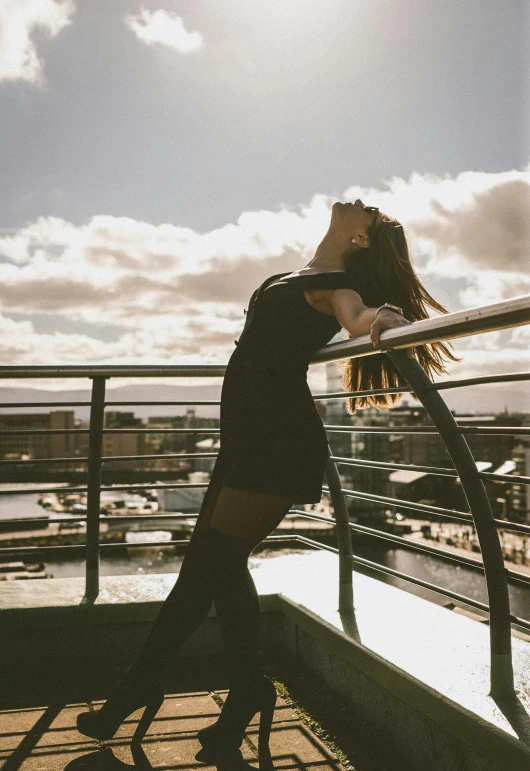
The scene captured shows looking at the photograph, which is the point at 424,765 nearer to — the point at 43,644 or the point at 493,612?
the point at 493,612

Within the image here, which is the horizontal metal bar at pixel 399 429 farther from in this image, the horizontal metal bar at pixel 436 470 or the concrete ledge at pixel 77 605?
the concrete ledge at pixel 77 605

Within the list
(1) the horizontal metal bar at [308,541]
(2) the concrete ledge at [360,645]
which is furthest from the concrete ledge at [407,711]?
(1) the horizontal metal bar at [308,541]

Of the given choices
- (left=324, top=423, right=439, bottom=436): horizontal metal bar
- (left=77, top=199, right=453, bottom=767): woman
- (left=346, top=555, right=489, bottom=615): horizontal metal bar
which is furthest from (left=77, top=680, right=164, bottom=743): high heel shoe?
(left=324, top=423, right=439, bottom=436): horizontal metal bar

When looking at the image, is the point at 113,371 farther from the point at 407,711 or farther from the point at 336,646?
the point at 407,711

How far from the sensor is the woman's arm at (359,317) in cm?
159

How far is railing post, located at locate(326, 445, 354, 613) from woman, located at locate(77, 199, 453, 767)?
738 mm

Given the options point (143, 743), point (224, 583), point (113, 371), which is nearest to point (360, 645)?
point (224, 583)

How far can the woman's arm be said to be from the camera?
159 centimetres

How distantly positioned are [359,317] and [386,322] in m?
0.09

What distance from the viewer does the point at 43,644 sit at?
2.61m

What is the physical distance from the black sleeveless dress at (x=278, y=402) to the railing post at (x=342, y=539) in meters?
0.72

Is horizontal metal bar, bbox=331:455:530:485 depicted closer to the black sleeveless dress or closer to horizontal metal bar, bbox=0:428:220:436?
the black sleeveless dress

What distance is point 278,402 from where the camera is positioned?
1725 millimetres

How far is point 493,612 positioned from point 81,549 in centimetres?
183
